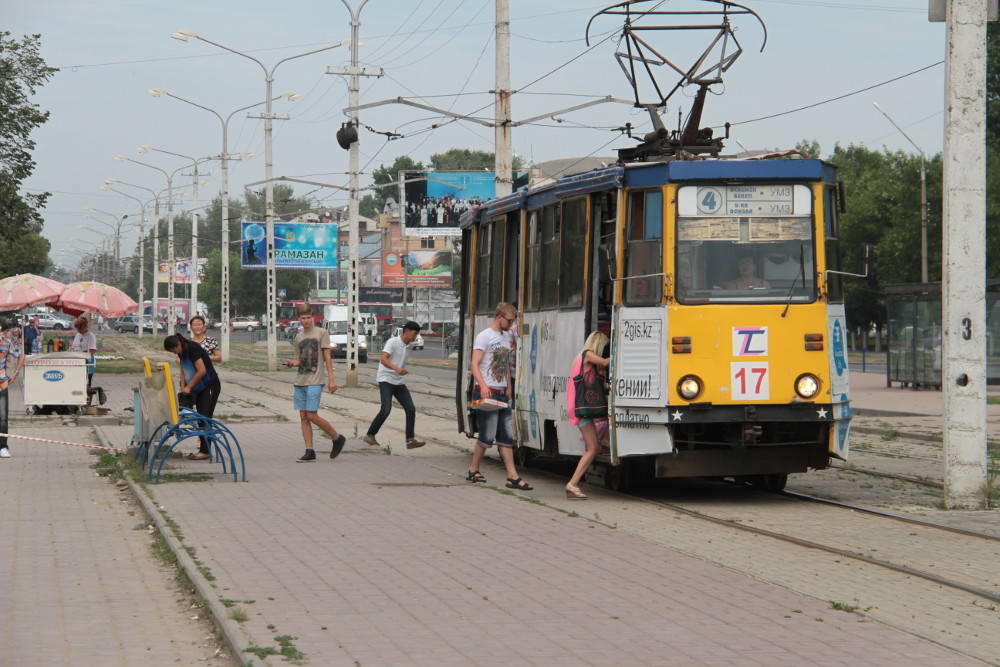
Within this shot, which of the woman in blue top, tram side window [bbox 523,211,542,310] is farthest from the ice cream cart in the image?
tram side window [bbox 523,211,542,310]

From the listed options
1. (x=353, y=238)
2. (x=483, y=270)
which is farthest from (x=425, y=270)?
(x=483, y=270)

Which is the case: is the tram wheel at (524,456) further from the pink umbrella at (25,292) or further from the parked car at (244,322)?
the parked car at (244,322)

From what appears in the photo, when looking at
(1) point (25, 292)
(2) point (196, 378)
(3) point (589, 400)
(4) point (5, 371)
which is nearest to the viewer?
(3) point (589, 400)

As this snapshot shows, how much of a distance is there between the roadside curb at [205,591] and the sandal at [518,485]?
133 inches

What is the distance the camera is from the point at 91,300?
101ft

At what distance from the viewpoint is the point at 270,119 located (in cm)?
5300

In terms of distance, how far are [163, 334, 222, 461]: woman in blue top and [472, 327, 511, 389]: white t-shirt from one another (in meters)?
4.22

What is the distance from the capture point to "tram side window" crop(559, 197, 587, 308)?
14.2 metres

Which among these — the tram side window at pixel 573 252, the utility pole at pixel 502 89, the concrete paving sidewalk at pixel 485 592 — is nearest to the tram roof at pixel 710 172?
the tram side window at pixel 573 252

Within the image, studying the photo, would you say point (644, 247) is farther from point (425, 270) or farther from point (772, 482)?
point (425, 270)

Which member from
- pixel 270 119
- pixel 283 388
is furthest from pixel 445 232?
pixel 283 388

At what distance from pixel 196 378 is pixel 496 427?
4382 mm

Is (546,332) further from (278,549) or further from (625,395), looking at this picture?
(278,549)

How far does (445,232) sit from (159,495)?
191ft
